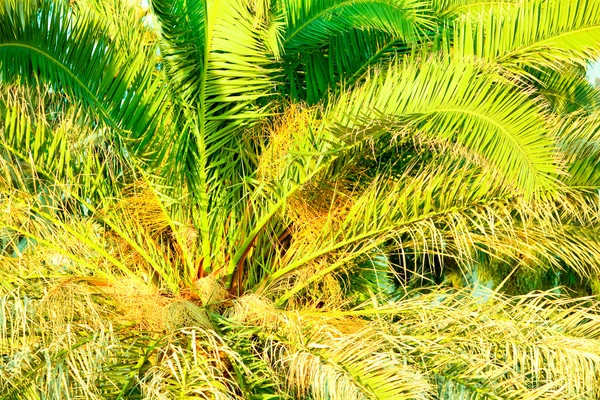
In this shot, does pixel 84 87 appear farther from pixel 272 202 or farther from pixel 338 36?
pixel 338 36

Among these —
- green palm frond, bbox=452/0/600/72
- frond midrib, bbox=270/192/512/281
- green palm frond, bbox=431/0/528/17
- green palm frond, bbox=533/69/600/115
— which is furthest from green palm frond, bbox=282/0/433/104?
green palm frond, bbox=533/69/600/115

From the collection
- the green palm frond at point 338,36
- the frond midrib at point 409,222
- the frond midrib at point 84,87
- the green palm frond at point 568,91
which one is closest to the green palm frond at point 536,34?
the green palm frond at point 338,36

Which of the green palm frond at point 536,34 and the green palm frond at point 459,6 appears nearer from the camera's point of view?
the green palm frond at point 536,34

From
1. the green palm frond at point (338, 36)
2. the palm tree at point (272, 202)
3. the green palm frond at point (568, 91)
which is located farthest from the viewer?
the green palm frond at point (568, 91)

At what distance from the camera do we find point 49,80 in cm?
602

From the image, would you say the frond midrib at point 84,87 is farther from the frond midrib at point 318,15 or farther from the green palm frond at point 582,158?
the green palm frond at point 582,158

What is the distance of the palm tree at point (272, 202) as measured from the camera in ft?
17.4

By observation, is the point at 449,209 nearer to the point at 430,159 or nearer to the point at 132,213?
the point at 430,159

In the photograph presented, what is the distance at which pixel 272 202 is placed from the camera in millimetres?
6031

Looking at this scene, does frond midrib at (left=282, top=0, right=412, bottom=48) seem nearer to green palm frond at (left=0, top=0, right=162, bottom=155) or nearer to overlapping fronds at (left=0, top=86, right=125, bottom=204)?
green palm frond at (left=0, top=0, right=162, bottom=155)

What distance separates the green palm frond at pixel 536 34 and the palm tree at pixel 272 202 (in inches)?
0.6

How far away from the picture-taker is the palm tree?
17.4 feet

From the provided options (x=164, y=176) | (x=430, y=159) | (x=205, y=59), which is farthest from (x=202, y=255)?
(x=430, y=159)

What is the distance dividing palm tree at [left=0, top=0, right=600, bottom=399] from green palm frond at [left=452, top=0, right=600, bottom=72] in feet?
0.05
